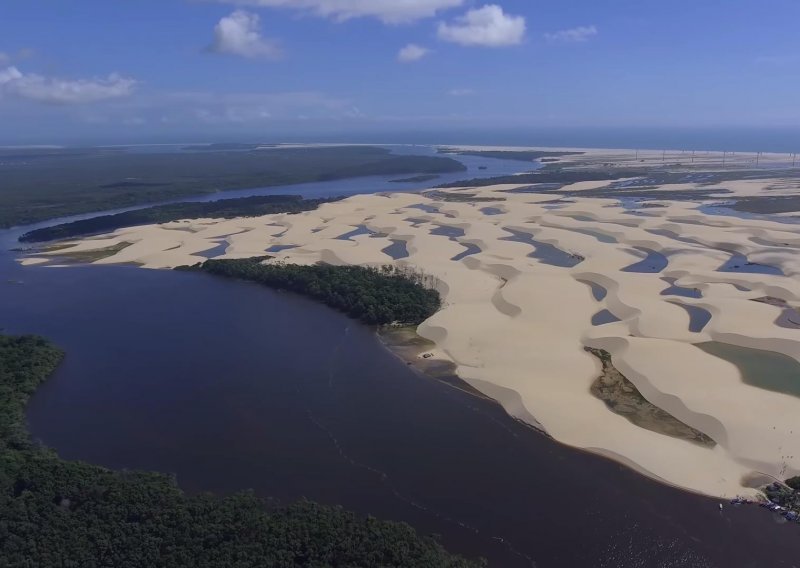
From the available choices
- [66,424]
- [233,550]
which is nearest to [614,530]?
[233,550]

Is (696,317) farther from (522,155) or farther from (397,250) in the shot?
(522,155)

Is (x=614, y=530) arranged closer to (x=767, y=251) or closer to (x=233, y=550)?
(x=233, y=550)

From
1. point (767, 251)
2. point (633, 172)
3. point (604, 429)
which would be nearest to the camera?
point (604, 429)

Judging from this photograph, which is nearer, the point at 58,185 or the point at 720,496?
the point at 720,496

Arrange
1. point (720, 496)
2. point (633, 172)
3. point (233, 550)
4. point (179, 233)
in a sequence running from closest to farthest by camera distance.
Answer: point (233, 550)
point (720, 496)
point (179, 233)
point (633, 172)

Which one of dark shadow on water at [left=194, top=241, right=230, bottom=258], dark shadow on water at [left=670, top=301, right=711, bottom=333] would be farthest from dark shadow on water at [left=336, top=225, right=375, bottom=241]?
dark shadow on water at [left=670, top=301, right=711, bottom=333]

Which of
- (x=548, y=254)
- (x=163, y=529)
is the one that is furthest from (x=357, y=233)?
(x=163, y=529)

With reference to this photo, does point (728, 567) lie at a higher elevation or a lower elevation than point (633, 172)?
lower
